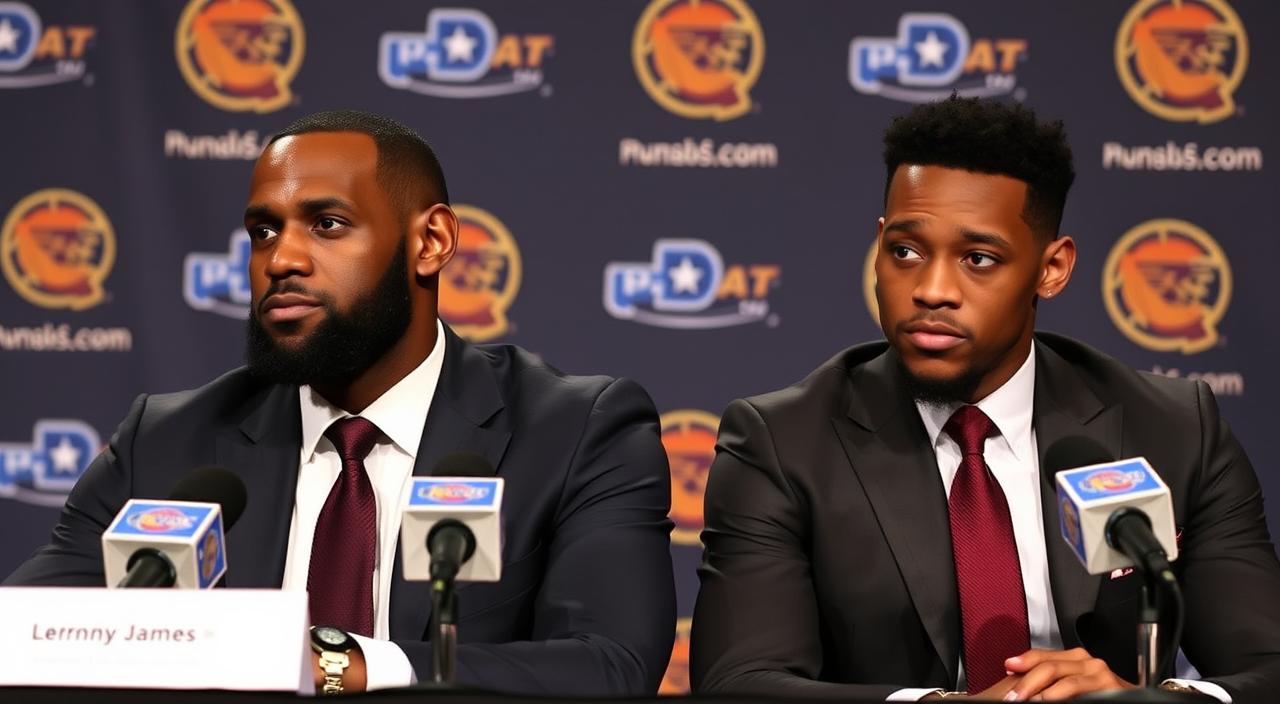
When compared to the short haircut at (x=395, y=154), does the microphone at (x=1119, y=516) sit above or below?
below

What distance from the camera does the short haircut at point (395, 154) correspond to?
2.68 metres

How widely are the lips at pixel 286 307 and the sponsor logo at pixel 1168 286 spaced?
9.03ft

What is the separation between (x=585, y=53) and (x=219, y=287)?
1371 mm

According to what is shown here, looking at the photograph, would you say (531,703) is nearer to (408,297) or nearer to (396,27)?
(408,297)

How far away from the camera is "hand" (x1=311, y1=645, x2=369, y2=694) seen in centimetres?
198

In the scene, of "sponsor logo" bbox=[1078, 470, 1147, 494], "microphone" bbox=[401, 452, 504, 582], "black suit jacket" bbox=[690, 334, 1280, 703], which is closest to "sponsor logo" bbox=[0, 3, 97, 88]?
"black suit jacket" bbox=[690, 334, 1280, 703]

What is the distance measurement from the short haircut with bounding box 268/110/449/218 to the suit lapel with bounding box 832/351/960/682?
3.04 feet

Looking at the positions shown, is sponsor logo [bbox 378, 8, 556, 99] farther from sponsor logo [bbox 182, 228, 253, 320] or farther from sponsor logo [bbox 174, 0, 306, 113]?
sponsor logo [bbox 182, 228, 253, 320]

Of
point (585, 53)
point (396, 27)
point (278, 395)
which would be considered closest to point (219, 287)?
point (396, 27)

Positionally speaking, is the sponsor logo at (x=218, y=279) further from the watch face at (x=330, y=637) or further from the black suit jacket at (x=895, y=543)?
the watch face at (x=330, y=637)

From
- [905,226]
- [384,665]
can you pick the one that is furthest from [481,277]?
[384,665]

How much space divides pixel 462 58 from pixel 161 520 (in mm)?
2918

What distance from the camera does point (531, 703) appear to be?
144cm

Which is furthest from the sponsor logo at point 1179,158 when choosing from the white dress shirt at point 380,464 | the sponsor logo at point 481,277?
the white dress shirt at point 380,464
